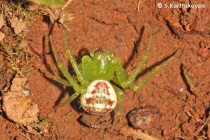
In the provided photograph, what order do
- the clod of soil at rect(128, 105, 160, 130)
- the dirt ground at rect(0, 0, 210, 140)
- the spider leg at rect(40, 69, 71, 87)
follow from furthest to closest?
the clod of soil at rect(128, 105, 160, 130) → the dirt ground at rect(0, 0, 210, 140) → the spider leg at rect(40, 69, 71, 87)

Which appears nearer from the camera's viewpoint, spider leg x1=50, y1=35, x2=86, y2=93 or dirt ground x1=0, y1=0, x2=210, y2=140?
spider leg x1=50, y1=35, x2=86, y2=93

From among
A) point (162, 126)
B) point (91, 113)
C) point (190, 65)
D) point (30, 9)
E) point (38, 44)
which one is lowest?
point (162, 126)

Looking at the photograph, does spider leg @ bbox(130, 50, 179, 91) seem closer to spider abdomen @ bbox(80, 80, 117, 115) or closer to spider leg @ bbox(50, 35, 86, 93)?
spider abdomen @ bbox(80, 80, 117, 115)

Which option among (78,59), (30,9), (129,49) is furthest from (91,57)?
(30,9)

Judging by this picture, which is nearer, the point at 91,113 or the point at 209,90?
the point at 91,113

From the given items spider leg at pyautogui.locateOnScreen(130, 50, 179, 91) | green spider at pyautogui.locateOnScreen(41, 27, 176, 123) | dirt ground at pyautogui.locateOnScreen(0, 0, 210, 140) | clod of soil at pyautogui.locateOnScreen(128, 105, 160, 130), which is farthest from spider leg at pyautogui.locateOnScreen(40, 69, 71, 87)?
clod of soil at pyautogui.locateOnScreen(128, 105, 160, 130)

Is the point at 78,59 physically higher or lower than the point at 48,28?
lower

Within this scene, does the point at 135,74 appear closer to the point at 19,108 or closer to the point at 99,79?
the point at 99,79

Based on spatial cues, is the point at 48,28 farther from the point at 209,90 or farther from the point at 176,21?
the point at 209,90
